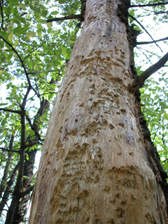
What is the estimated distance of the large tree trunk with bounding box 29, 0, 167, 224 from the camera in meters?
→ 0.65

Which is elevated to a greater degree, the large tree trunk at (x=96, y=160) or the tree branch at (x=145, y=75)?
the tree branch at (x=145, y=75)

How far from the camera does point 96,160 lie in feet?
2.50

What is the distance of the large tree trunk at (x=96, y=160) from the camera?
0.65m

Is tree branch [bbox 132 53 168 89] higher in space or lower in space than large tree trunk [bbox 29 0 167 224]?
higher

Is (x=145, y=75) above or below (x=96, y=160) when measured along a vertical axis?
above

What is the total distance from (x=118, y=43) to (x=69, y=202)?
4.57ft

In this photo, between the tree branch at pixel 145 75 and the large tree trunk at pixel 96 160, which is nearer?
the large tree trunk at pixel 96 160

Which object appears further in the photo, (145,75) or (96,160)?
(145,75)

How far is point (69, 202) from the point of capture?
669mm

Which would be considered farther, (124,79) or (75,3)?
(75,3)

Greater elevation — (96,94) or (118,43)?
(118,43)

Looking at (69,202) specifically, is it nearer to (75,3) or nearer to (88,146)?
(88,146)

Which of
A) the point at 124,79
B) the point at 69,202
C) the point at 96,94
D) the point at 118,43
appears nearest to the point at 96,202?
the point at 69,202

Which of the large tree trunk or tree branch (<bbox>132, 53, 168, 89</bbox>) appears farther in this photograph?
tree branch (<bbox>132, 53, 168, 89</bbox>)
